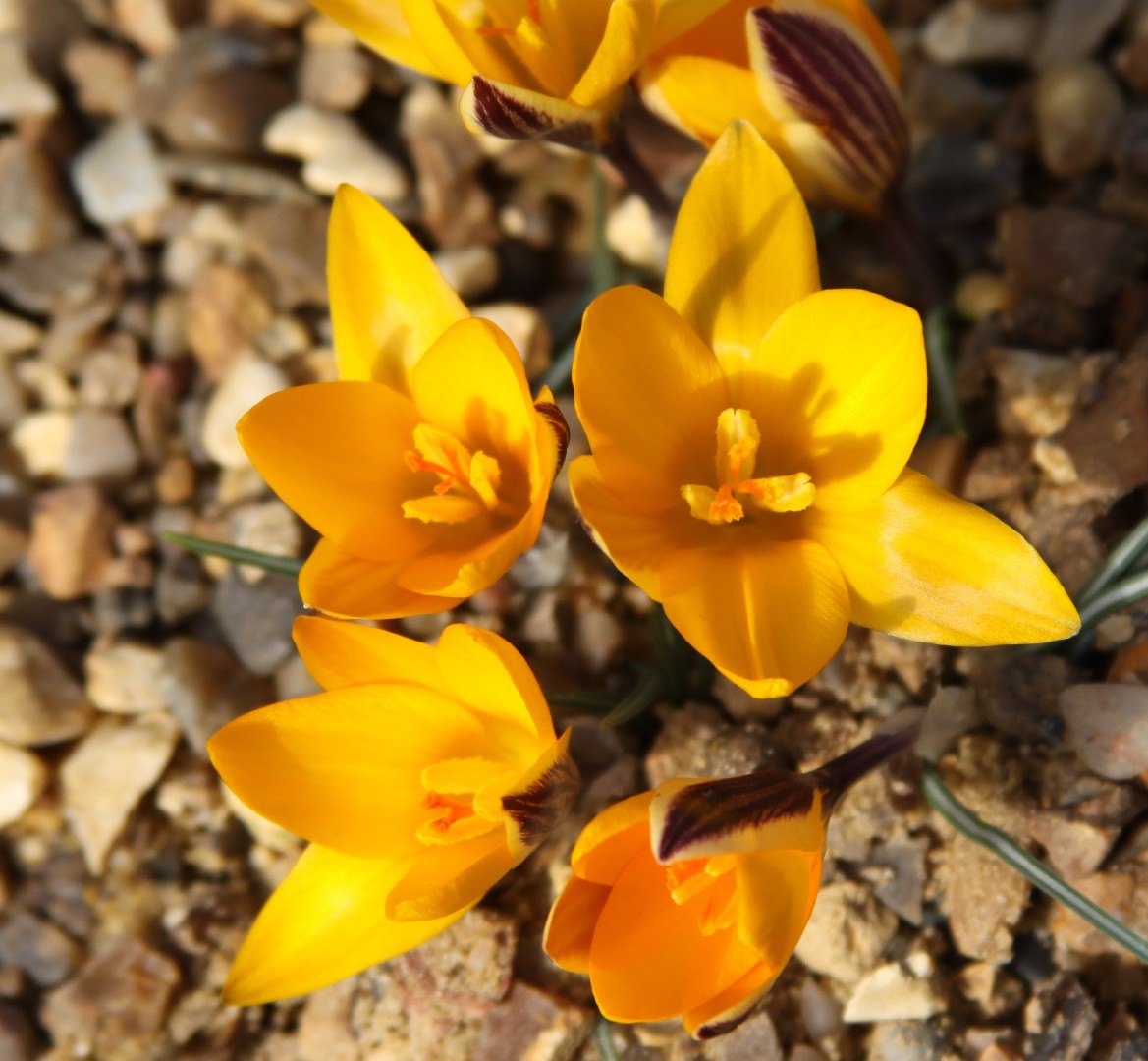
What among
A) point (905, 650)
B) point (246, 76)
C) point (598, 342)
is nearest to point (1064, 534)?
point (905, 650)

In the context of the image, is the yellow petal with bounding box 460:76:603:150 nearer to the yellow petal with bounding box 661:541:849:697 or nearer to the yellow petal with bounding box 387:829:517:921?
the yellow petal with bounding box 661:541:849:697

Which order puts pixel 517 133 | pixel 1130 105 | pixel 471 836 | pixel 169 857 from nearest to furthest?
pixel 471 836 < pixel 517 133 < pixel 169 857 < pixel 1130 105

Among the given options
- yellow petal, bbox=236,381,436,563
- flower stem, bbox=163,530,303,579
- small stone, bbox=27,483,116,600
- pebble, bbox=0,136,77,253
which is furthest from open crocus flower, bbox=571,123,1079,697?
pebble, bbox=0,136,77,253

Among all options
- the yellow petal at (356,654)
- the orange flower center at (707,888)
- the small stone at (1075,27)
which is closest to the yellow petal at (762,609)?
the orange flower center at (707,888)

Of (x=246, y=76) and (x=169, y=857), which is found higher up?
(x=246, y=76)

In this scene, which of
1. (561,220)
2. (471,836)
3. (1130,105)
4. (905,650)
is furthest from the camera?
(561,220)

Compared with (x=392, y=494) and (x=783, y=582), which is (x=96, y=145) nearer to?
(x=392, y=494)

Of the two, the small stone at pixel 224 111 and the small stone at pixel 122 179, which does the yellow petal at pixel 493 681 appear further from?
the small stone at pixel 122 179
